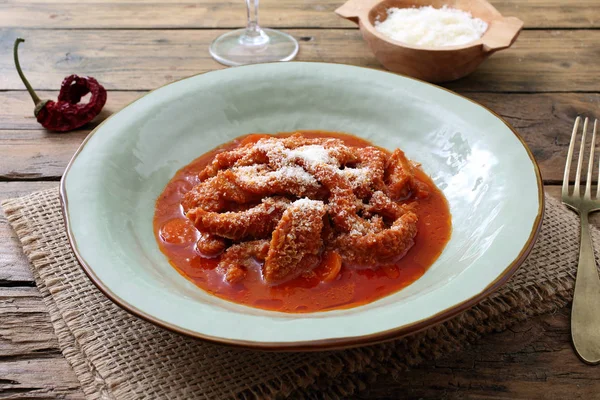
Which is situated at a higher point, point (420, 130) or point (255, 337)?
point (255, 337)

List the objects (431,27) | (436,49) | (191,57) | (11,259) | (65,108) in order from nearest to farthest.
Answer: (11,259), (65,108), (436,49), (431,27), (191,57)

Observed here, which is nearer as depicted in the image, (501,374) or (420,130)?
(501,374)

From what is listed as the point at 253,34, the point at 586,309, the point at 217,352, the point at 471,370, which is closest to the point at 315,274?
the point at 217,352

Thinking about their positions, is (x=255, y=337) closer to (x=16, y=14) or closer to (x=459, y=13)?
(x=459, y=13)

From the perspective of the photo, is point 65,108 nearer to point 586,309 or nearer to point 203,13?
point 203,13

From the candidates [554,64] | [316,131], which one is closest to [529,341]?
[316,131]

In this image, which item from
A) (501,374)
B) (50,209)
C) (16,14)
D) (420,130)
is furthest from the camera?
(16,14)

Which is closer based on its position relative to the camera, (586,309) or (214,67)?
(586,309)
